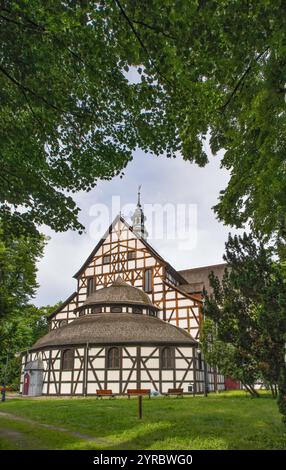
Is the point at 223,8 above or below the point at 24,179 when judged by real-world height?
above

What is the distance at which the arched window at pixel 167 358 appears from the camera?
2794 centimetres

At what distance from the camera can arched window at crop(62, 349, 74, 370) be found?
28.1m

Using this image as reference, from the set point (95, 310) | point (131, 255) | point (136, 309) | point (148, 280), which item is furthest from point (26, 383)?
point (131, 255)

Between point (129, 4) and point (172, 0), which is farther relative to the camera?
point (129, 4)

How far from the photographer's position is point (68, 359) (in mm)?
28281

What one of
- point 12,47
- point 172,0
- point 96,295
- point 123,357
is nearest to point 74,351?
point 123,357

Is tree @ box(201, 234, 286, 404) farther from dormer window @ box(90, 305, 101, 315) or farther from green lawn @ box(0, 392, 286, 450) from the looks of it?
dormer window @ box(90, 305, 101, 315)

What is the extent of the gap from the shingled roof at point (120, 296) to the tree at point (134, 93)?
21621 mm

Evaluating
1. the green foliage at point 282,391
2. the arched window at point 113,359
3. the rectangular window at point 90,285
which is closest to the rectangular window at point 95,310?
the arched window at point 113,359

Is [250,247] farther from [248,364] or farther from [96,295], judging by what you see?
[96,295]

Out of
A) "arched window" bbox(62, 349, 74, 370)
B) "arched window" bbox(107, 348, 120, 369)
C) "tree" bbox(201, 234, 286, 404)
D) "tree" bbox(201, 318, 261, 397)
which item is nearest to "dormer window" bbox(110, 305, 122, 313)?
"arched window" bbox(107, 348, 120, 369)

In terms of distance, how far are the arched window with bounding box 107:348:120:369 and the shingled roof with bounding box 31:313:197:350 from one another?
0.82 m

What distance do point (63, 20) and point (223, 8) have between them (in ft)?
7.63

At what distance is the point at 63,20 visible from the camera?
17.9ft
